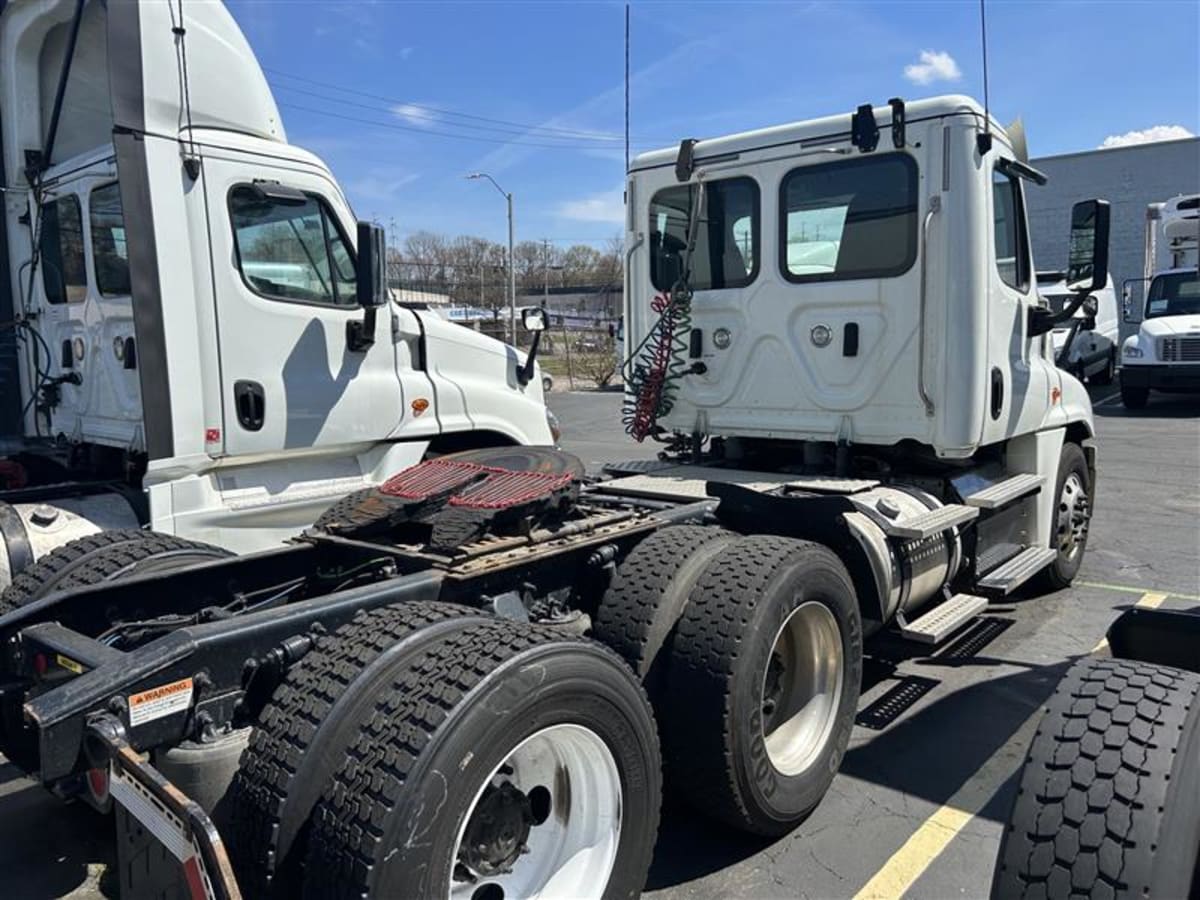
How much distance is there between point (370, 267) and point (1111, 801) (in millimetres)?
4647

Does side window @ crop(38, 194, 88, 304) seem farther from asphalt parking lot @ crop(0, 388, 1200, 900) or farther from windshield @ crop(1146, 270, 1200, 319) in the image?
windshield @ crop(1146, 270, 1200, 319)

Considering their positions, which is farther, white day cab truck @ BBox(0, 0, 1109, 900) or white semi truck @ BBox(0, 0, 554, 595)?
white semi truck @ BBox(0, 0, 554, 595)

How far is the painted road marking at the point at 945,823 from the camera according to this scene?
3.27 m

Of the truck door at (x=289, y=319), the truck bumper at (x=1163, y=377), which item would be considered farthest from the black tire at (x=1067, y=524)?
the truck bumper at (x=1163, y=377)

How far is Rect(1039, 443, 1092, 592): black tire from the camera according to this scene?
6.53 meters

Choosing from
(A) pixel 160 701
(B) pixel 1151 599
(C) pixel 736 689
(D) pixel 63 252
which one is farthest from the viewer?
(B) pixel 1151 599

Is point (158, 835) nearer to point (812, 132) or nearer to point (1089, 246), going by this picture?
point (812, 132)

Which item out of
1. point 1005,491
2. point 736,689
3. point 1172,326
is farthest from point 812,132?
point 1172,326

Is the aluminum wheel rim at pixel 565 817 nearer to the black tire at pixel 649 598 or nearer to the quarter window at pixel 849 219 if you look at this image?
the black tire at pixel 649 598

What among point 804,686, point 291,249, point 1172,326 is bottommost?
point 804,686

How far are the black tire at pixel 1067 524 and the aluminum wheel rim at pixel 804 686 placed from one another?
3.39m

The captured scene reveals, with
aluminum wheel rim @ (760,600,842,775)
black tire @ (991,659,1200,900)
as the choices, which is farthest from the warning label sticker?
aluminum wheel rim @ (760,600,842,775)

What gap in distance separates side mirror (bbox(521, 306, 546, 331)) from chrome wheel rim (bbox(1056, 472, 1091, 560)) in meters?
3.86

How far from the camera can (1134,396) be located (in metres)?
18.2
